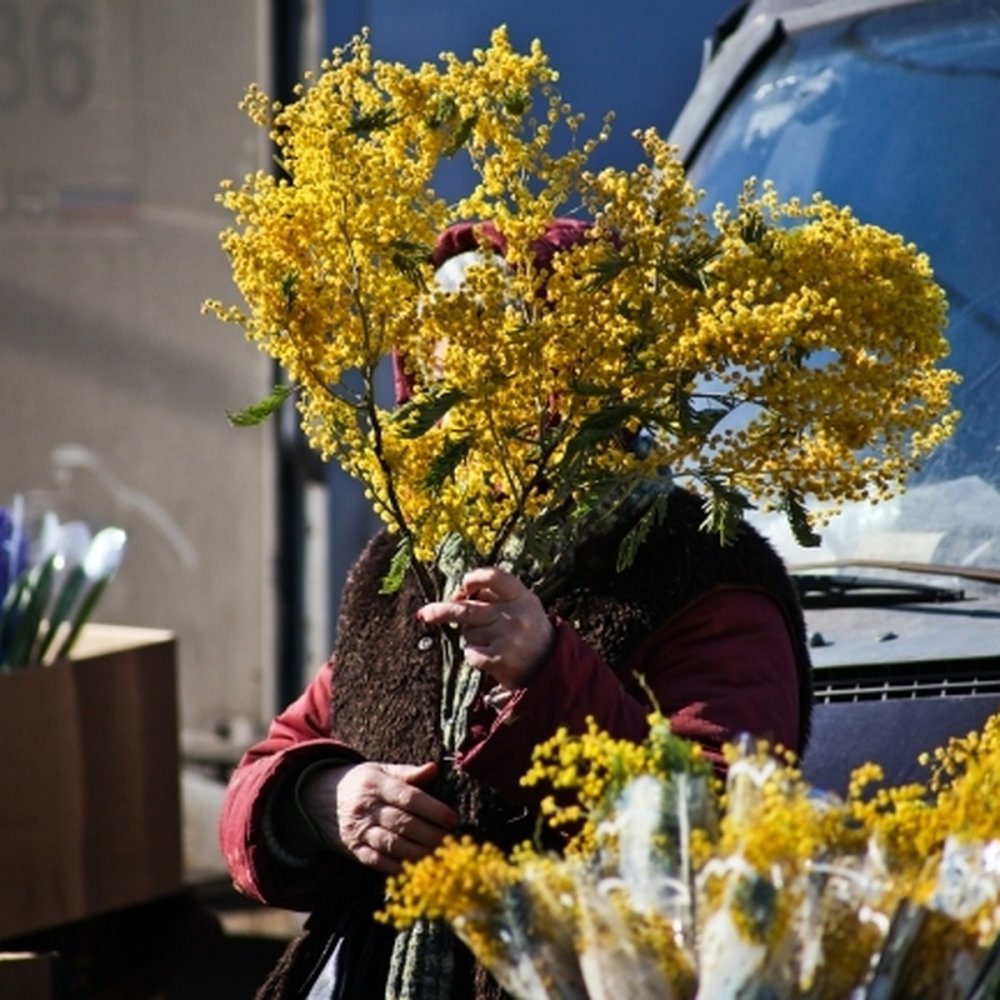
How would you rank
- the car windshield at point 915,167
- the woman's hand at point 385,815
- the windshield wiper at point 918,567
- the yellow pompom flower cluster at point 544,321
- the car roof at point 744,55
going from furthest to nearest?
1. the car roof at point 744,55
2. the car windshield at point 915,167
3. the windshield wiper at point 918,567
4. the woman's hand at point 385,815
5. the yellow pompom flower cluster at point 544,321

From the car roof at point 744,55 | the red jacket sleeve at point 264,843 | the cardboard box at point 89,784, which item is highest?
the car roof at point 744,55

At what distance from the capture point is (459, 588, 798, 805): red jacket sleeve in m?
2.25

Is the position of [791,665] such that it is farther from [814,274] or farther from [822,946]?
[822,946]

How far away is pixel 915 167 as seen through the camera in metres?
3.48

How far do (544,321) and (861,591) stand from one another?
1.09 metres

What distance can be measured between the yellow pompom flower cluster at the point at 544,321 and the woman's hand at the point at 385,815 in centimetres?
25

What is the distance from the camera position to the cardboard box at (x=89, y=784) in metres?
3.98

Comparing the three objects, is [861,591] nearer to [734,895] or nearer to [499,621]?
[499,621]

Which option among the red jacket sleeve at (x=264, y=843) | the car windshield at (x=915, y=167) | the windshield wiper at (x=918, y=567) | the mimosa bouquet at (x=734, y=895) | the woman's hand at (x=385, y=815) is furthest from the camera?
the car windshield at (x=915, y=167)

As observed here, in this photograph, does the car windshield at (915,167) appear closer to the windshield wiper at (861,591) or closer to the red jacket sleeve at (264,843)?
the windshield wiper at (861,591)

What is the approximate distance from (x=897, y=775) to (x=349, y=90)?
3.65 ft

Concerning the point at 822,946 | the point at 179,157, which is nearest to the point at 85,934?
the point at 822,946

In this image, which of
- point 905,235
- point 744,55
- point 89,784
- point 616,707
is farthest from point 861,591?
point 89,784

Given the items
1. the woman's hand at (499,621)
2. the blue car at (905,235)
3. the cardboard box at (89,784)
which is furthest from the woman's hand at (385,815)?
the cardboard box at (89,784)
